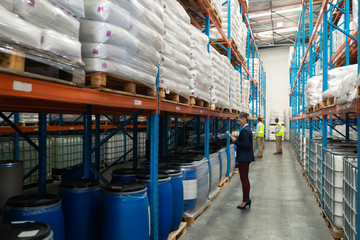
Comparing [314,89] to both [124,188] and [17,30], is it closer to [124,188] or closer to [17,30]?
[124,188]

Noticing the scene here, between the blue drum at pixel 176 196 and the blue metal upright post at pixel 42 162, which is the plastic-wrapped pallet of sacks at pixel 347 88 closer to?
the blue drum at pixel 176 196

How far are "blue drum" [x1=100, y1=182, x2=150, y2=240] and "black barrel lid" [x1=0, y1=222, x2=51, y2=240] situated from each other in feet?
2.97

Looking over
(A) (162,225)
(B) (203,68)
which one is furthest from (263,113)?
(A) (162,225)

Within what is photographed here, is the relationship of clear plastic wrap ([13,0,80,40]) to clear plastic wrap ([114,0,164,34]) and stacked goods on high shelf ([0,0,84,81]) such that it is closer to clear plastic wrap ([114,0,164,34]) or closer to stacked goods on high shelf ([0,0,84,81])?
stacked goods on high shelf ([0,0,84,81])

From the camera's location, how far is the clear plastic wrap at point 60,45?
5.42ft

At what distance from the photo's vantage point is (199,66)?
5027mm

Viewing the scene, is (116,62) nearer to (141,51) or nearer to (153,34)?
(141,51)

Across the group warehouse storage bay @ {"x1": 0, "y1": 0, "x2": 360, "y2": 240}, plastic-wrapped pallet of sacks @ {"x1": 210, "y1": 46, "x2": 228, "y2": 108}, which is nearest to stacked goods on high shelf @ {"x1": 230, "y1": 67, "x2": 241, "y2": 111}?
warehouse storage bay @ {"x1": 0, "y1": 0, "x2": 360, "y2": 240}

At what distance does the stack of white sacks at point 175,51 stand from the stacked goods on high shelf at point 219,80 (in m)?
1.90

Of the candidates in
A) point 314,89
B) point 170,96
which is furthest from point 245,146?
point 314,89

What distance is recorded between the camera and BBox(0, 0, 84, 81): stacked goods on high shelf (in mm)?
1427

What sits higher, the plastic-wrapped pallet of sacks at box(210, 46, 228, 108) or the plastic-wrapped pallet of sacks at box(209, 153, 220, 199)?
the plastic-wrapped pallet of sacks at box(210, 46, 228, 108)

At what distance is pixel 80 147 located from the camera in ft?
27.2

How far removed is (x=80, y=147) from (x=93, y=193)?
5748 millimetres
